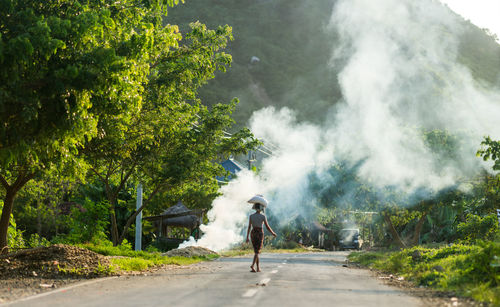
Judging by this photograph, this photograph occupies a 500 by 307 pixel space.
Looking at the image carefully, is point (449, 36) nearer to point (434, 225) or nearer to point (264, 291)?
point (434, 225)

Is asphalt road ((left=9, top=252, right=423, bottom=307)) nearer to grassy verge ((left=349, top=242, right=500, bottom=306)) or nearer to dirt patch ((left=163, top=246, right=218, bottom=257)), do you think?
grassy verge ((left=349, top=242, right=500, bottom=306))

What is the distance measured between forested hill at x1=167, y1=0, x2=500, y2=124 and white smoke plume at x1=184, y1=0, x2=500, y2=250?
3.46 meters

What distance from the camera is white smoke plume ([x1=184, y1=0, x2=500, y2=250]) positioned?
1183 inches

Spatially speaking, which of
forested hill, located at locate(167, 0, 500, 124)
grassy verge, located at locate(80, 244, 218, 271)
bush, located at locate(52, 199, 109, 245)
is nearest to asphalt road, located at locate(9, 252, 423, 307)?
grassy verge, located at locate(80, 244, 218, 271)

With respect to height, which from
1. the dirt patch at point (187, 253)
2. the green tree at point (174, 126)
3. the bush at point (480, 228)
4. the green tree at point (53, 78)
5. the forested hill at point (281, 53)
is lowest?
the dirt patch at point (187, 253)

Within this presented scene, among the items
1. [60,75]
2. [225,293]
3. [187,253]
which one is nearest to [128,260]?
[225,293]

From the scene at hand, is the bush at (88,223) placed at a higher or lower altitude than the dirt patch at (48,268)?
higher

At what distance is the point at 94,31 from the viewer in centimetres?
1176

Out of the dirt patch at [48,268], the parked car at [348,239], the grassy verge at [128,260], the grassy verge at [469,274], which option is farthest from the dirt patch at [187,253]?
the parked car at [348,239]

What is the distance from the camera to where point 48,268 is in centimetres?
1377

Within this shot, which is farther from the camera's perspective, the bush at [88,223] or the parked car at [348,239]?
the parked car at [348,239]

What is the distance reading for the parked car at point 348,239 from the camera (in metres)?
Result: 58.4

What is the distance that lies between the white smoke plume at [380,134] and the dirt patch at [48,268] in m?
19.0

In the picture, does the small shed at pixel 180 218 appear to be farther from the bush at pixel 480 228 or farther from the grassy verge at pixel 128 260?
the bush at pixel 480 228
